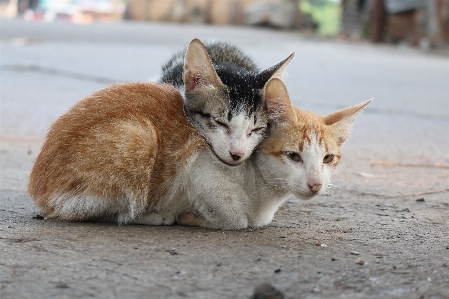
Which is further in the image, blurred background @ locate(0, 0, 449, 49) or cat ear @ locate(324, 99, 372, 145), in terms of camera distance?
blurred background @ locate(0, 0, 449, 49)

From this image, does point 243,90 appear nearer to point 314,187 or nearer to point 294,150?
point 294,150

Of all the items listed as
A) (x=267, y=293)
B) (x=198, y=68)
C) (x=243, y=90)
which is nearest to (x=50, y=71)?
(x=198, y=68)

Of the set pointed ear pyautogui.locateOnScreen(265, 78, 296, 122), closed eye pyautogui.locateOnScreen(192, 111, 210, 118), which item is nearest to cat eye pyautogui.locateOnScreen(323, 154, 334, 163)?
pointed ear pyautogui.locateOnScreen(265, 78, 296, 122)

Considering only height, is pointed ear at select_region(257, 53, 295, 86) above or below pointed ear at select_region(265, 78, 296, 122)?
above

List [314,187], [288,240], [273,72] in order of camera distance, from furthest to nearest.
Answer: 1. [273,72]
2. [314,187]
3. [288,240]

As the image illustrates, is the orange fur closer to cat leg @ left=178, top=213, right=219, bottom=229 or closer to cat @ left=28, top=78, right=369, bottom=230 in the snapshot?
cat @ left=28, top=78, right=369, bottom=230

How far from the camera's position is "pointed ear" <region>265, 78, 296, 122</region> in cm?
323

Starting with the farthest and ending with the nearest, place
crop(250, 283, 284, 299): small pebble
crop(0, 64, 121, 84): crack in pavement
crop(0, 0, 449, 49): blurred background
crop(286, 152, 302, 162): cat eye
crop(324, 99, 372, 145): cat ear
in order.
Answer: crop(0, 0, 449, 49): blurred background < crop(0, 64, 121, 84): crack in pavement < crop(324, 99, 372, 145): cat ear < crop(286, 152, 302, 162): cat eye < crop(250, 283, 284, 299): small pebble

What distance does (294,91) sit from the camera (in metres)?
8.26

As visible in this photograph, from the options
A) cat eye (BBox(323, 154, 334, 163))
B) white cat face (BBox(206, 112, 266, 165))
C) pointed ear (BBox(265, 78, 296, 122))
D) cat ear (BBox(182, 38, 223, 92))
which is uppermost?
cat ear (BBox(182, 38, 223, 92))

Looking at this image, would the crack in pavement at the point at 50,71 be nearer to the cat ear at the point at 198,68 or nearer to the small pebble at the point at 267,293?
the cat ear at the point at 198,68

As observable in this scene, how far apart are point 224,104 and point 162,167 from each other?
48 centimetres

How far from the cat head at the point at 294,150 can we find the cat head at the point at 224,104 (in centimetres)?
8

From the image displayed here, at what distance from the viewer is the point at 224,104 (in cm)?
336
